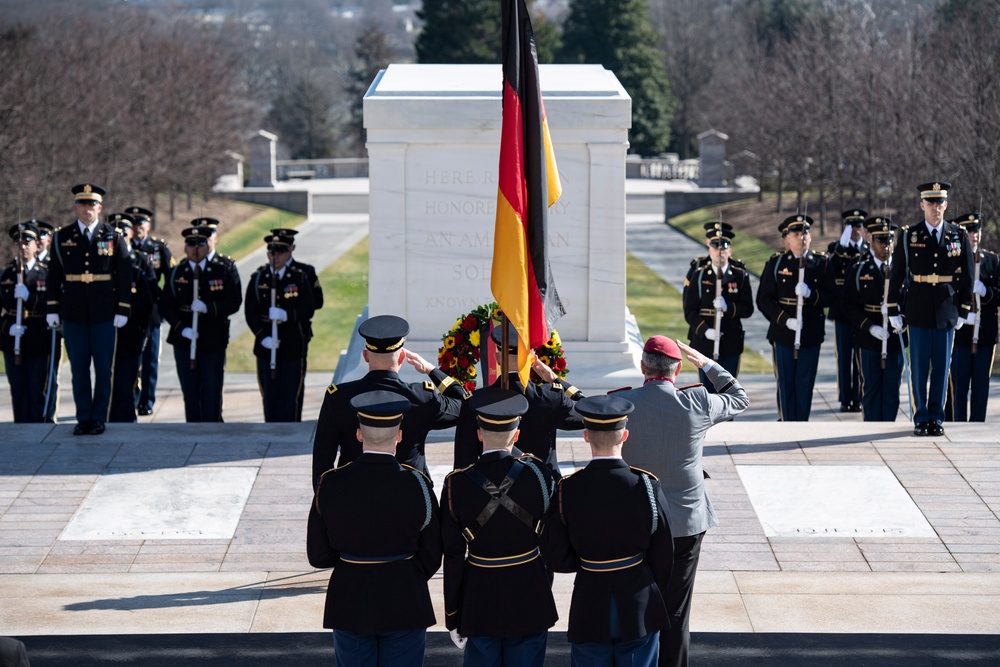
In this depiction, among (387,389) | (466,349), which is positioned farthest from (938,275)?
(387,389)

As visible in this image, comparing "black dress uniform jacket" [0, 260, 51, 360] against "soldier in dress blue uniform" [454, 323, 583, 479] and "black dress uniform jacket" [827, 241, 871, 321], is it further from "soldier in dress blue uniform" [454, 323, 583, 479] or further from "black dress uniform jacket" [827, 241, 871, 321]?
"black dress uniform jacket" [827, 241, 871, 321]

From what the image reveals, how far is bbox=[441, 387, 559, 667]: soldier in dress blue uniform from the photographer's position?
5152mm

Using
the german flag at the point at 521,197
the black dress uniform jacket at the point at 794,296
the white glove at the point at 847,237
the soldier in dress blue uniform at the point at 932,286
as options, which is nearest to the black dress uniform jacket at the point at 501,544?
the german flag at the point at 521,197

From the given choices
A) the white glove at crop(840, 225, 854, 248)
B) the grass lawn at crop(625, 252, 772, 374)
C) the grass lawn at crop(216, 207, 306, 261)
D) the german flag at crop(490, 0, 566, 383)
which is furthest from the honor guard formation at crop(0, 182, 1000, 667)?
the grass lawn at crop(216, 207, 306, 261)

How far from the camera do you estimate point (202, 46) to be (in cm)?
3747

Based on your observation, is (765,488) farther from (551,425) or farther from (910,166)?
(910,166)

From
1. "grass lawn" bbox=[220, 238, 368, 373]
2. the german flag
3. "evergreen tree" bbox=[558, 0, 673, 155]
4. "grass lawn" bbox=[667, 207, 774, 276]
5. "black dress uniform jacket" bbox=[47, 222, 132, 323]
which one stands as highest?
"evergreen tree" bbox=[558, 0, 673, 155]

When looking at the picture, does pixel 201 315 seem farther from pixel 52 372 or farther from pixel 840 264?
pixel 840 264

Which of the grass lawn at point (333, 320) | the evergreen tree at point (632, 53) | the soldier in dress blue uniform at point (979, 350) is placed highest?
the evergreen tree at point (632, 53)

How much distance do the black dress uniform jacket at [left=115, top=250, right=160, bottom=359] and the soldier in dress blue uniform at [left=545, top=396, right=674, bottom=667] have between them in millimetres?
6497

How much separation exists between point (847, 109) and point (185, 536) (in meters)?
22.9

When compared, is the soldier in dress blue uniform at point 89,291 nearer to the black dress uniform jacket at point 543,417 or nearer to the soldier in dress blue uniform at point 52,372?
the soldier in dress blue uniform at point 52,372

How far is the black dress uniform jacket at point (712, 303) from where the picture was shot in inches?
437

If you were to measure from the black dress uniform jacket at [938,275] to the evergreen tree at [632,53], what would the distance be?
39268mm
